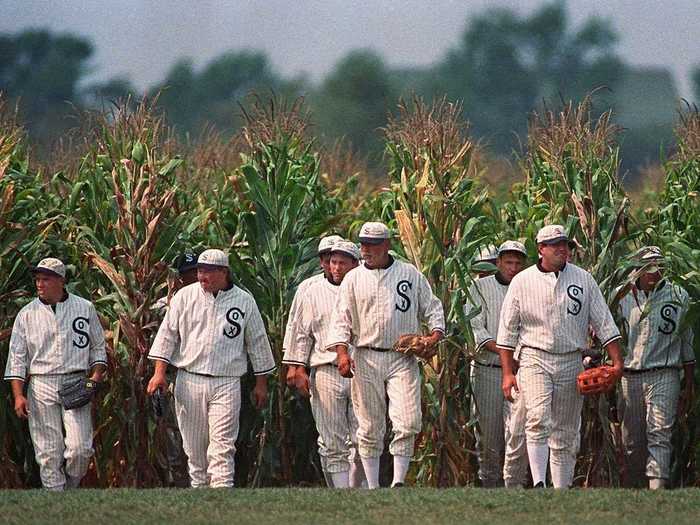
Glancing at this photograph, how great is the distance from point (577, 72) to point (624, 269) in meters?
47.8

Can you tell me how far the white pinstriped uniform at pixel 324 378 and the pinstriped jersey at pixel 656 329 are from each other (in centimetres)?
239

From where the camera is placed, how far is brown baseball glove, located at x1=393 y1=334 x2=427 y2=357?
11008 mm

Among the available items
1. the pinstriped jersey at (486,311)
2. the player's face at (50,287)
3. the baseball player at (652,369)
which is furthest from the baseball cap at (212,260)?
the baseball player at (652,369)

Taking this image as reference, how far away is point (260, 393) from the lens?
11.4m

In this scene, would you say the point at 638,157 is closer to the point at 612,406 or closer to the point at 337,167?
the point at 337,167

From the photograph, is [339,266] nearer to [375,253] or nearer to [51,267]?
[375,253]

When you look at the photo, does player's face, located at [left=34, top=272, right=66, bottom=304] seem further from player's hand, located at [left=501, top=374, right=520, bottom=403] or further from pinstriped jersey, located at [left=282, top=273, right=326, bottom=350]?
player's hand, located at [left=501, top=374, right=520, bottom=403]

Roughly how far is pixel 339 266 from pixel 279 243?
0.81 meters

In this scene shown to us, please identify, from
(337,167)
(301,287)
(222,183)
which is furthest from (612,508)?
(337,167)

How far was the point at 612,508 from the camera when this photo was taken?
9.37 meters

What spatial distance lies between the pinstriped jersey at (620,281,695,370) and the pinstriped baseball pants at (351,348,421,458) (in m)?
2.06

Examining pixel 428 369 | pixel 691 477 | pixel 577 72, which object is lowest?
pixel 691 477

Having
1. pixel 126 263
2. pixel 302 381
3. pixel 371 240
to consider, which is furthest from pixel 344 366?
pixel 126 263

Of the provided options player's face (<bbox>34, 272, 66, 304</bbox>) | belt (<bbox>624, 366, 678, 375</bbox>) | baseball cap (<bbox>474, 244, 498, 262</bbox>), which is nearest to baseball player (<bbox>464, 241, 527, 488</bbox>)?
baseball cap (<bbox>474, 244, 498, 262</bbox>)
